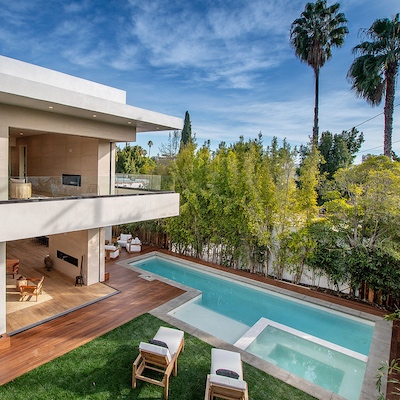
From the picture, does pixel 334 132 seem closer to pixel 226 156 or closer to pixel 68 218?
pixel 226 156

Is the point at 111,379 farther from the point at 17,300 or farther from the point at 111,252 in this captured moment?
the point at 111,252

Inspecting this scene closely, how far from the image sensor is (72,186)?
29.8 feet

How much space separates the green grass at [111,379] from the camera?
593cm

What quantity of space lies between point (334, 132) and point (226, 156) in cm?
1659

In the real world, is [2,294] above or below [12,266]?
above

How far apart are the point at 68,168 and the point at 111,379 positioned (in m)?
9.53

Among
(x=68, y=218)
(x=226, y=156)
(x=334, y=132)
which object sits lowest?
(x=68, y=218)

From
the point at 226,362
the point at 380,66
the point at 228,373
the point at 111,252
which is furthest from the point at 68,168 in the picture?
the point at 380,66

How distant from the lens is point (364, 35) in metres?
14.6

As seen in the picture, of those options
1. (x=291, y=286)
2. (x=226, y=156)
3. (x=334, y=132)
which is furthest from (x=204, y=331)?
(x=334, y=132)

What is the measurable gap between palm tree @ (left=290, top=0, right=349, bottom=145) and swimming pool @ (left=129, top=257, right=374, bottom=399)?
37.2 ft

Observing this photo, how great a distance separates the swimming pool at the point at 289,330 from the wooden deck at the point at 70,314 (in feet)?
5.86

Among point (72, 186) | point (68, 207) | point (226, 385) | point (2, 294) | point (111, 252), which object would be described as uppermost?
point (72, 186)

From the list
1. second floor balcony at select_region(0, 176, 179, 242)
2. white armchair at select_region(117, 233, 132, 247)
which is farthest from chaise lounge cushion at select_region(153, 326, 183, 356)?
white armchair at select_region(117, 233, 132, 247)
